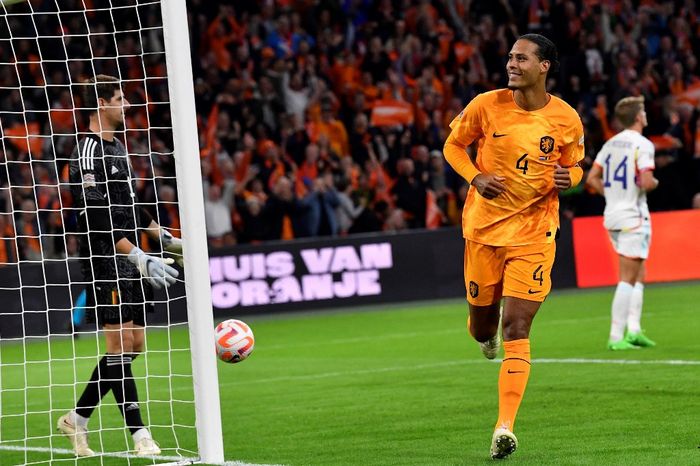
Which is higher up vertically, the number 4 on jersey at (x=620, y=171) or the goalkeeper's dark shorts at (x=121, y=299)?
the number 4 on jersey at (x=620, y=171)

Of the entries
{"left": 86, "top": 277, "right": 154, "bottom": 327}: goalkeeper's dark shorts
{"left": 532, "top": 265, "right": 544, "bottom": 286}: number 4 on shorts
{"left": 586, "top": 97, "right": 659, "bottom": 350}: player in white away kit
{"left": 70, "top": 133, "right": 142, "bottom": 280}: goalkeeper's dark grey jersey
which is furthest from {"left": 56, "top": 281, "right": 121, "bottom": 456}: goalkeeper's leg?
{"left": 586, "top": 97, "right": 659, "bottom": 350}: player in white away kit

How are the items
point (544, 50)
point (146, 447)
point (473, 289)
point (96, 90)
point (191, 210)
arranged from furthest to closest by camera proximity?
1. point (146, 447)
2. point (96, 90)
3. point (473, 289)
4. point (544, 50)
5. point (191, 210)

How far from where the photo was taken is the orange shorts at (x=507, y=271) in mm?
7246

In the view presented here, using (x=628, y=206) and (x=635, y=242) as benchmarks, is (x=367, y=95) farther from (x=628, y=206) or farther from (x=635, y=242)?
(x=635, y=242)

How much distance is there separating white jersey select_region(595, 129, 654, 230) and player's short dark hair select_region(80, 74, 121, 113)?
241 inches

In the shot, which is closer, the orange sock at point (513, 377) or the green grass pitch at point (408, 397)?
the orange sock at point (513, 377)

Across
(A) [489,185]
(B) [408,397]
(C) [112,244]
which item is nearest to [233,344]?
(C) [112,244]

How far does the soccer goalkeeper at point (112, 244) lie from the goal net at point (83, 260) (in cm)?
8

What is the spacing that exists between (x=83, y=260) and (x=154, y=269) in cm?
61

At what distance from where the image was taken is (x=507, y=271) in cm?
734

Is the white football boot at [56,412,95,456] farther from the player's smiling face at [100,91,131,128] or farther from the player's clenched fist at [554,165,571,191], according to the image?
the player's clenched fist at [554,165,571,191]

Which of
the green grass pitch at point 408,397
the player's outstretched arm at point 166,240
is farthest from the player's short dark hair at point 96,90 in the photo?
the green grass pitch at point 408,397

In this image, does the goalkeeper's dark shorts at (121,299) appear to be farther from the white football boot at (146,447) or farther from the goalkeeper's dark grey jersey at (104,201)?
the white football boot at (146,447)

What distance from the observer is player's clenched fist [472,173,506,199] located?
7262 mm
